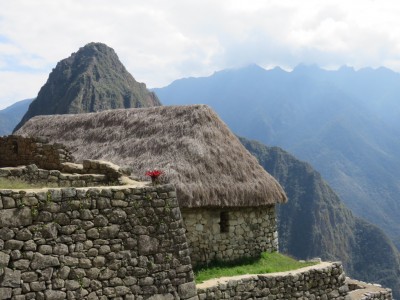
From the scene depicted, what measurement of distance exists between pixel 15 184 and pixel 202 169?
5.72 m

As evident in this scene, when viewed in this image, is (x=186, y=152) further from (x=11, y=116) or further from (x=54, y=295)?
(x=11, y=116)

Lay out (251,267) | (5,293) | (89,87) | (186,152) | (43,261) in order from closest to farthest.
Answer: (5,293) → (43,261) → (251,267) → (186,152) → (89,87)

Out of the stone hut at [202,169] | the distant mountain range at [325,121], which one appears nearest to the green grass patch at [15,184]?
the stone hut at [202,169]

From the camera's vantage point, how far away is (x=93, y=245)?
711 centimetres

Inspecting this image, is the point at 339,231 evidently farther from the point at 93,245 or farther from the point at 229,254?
the point at 93,245

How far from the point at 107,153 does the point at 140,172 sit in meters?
2.06

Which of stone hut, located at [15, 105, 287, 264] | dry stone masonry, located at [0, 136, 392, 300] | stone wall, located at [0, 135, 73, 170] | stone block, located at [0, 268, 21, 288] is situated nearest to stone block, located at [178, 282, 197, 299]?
dry stone masonry, located at [0, 136, 392, 300]

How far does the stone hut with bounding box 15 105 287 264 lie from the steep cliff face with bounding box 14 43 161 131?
45.0 metres

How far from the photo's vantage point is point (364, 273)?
71.0 m

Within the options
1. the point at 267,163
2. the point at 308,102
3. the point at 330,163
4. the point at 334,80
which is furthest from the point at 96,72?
the point at 334,80

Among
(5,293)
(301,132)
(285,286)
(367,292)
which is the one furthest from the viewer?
A: (301,132)

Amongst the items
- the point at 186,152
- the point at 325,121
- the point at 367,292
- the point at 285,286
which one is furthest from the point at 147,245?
the point at 325,121

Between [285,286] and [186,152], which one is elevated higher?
[186,152]

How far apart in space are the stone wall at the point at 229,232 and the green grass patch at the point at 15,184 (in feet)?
14.0
